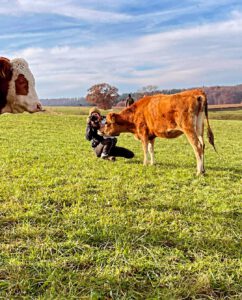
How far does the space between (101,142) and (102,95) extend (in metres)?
58.1

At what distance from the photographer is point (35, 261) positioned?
3645 millimetres

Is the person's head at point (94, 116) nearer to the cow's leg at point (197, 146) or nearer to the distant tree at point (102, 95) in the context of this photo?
the cow's leg at point (197, 146)

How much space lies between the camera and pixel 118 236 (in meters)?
4.31

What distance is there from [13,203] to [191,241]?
2.70 meters

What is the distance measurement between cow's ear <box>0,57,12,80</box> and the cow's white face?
0.13 ft

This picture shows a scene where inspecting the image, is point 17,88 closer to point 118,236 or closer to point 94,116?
point 118,236

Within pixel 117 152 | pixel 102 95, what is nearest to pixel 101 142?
pixel 117 152

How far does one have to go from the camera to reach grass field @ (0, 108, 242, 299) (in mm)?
3227

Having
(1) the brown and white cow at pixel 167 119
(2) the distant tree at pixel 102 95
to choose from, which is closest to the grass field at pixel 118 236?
(1) the brown and white cow at pixel 167 119

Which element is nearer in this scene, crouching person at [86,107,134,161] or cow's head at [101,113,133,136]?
crouching person at [86,107,134,161]

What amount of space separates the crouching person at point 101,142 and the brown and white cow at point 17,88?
5.80m

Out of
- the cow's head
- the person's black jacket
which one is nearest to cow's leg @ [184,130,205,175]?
the cow's head

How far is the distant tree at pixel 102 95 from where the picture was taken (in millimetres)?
67312

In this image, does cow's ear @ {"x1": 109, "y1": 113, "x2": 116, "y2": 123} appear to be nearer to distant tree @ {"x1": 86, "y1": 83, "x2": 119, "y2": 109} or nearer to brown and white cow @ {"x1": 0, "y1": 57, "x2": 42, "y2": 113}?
brown and white cow @ {"x1": 0, "y1": 57, "x2": 42, "y2": 113}
